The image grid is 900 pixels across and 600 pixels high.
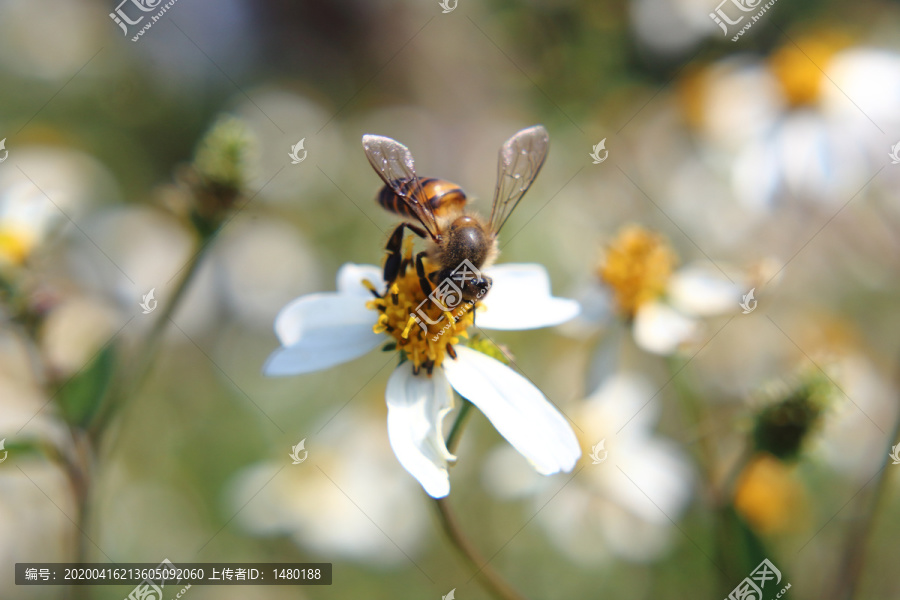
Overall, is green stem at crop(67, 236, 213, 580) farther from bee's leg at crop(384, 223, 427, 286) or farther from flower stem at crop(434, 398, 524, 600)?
flower stem at crop(434, 398, 524, 600)

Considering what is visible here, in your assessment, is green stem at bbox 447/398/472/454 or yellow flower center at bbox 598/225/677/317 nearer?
green stem at bbox 447/398/472/454

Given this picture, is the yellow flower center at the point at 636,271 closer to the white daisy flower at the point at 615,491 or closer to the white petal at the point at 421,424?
the white daisy flower at the point at 615,491

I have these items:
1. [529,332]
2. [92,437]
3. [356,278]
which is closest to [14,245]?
[92,437]

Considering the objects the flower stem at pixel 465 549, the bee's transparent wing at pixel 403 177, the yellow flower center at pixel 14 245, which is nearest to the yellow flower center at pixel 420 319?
the bee's transparent wing at pixel 403 177

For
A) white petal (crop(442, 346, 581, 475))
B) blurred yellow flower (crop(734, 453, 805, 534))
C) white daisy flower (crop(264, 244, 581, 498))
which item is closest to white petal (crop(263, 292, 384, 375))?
white daisy flower (crop(264, 244, 581, 498))

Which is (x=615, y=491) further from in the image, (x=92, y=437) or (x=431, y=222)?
(x=92, y=437)
